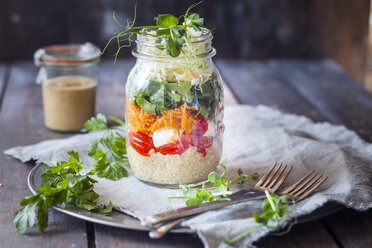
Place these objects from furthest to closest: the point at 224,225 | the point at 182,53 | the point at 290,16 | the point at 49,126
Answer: the point at 290,16, the point at 49,126, the point at 182,53, the point at 224,225

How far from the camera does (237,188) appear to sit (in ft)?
3.36

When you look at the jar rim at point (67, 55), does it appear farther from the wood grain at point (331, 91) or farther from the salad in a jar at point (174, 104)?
the wood grain at point (331, 91)

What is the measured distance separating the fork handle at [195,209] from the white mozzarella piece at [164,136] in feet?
0.52

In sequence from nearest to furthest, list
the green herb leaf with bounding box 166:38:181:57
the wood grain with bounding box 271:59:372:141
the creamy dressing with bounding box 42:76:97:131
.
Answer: the green herb leaf with bounding box 166:38:181:57, the creamy dressing with bounding box 42:76:97:131, the wood grain with bounding box 271:59:372:141

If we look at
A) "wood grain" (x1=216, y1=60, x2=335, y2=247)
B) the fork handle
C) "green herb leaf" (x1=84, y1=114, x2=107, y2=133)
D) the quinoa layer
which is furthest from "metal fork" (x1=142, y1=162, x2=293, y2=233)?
"wood grain" (x1=216, y1=60, x2=335, y2=247)

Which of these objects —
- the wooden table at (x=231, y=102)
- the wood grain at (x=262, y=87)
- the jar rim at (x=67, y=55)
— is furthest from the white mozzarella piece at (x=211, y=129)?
the wood grain at (x=262, y=87)

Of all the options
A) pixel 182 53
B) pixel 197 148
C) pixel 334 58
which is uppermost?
pixel 182 53

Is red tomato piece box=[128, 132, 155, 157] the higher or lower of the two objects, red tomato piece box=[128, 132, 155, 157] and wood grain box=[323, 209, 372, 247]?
the higher

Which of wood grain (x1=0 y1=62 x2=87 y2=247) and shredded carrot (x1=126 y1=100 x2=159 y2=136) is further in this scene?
shredded carrot (x1=126 y1=100 x2=159 y2=136)

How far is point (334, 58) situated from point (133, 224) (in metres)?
1.78

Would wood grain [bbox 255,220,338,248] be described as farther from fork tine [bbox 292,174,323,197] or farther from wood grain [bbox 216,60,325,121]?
wood grain [bbox 216,60,325,121]

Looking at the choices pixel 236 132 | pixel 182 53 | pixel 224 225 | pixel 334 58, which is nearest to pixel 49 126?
pixel 236 132

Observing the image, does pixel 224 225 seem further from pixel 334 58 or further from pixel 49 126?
pixel 334 58

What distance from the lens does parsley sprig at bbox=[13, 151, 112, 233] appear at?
0.86 meters
